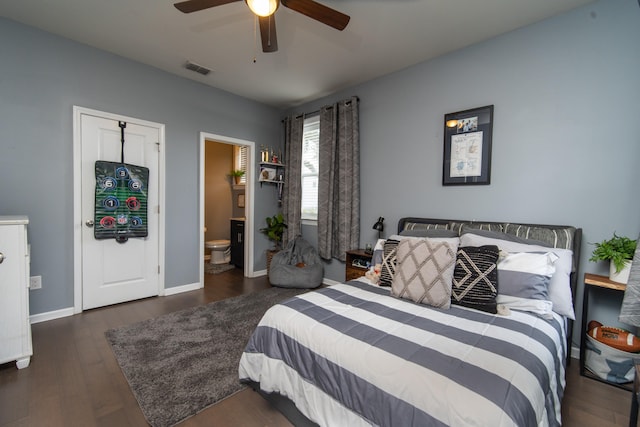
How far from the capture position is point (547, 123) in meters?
2.29

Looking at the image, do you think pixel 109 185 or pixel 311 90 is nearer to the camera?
pixel 109 185

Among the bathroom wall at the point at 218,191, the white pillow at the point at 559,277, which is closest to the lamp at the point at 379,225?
the white pillow at the point at 559,277

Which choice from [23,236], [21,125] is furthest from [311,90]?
[23,236]

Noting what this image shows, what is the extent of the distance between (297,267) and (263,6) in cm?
304

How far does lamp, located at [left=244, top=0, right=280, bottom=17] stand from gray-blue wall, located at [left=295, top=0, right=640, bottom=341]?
1932mm

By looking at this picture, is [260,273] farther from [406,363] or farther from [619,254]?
[619,254]

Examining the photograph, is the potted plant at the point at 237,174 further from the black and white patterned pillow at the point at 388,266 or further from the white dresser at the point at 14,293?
the black and white patterned pillow at the point at 388,266

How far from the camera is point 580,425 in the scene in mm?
1527

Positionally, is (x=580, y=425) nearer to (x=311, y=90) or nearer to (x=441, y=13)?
(x=441, y=13)

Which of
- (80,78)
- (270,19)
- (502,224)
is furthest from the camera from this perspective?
(80,78)

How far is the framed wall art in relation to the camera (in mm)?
2590

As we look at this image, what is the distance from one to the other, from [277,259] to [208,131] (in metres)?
2.05

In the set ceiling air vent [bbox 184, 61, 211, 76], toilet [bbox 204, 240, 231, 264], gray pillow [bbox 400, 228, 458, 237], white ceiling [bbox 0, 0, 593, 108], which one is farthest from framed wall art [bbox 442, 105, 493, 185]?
toilet [bbox 204, 240, 231, 264]

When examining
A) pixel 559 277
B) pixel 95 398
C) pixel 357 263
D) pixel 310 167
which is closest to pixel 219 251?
pixel 310 167
